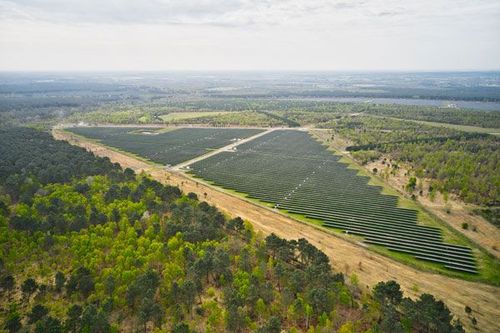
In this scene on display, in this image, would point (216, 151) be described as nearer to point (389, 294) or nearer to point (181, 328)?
point (389, 294)

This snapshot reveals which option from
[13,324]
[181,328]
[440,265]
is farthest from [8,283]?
[440,265]

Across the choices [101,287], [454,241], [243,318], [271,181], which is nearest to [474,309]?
[454,241]

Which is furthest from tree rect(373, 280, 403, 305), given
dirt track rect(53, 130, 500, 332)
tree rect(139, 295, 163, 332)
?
tree rect(139, 295, 163, 332)

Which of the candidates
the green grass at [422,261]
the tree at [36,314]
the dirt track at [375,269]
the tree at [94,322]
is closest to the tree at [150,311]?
the tree at [94,322]

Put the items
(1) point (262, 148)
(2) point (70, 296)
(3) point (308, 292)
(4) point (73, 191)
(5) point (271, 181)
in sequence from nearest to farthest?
(3) point (308, 292)
(2) point (70, 296)
(4) point (73, 191)
(5) point (271, 181)
(1) point (262, 148)

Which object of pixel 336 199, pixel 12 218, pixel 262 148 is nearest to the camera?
pixel 12 218

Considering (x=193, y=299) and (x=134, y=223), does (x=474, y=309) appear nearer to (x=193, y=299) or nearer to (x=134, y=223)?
(x=193, y=299)

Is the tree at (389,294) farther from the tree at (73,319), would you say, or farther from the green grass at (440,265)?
the tree at (73,319)

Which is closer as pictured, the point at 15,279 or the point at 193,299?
the point at 193,299

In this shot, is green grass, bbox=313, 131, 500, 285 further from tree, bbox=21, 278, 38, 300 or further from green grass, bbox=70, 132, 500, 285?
tree, bbox=21, 278, 38, 300
